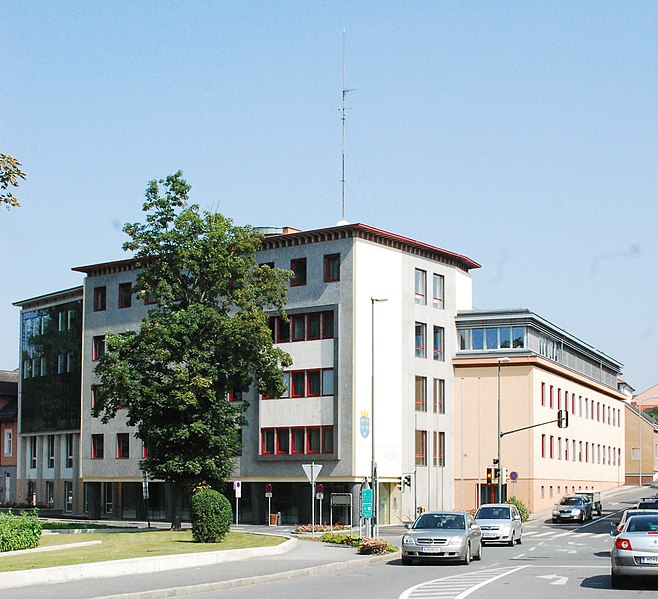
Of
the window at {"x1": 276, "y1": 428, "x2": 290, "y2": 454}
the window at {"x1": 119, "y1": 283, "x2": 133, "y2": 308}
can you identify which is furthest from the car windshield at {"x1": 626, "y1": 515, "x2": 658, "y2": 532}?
the window at {"x1": 119, "y1": 283, "x2": 133, "y2": 308}

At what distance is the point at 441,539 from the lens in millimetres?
30453

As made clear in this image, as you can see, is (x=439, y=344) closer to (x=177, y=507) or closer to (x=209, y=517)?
(x=177, y=507)

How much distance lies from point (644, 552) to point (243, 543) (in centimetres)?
1762

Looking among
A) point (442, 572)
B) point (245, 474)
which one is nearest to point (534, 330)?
point (245, 474)

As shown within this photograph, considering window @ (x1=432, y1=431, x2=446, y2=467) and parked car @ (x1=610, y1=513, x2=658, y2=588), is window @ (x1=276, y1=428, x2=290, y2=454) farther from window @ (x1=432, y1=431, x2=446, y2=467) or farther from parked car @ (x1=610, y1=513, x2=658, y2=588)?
parked car @ (x1=610, y1=513, x2=658, y2=588)

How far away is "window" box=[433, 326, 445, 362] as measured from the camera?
221 feet

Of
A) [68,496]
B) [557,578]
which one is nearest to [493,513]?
[557,578]

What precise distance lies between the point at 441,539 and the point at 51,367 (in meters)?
53.4

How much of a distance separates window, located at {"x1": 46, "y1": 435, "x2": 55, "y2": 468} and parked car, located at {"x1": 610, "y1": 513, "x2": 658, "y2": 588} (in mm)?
61368

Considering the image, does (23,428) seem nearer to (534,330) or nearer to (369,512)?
(534,330)

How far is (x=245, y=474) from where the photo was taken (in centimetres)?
6400

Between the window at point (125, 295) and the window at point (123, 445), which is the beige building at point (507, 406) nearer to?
the window at point (123, 445)

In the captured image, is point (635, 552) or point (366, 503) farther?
point (366, 503)

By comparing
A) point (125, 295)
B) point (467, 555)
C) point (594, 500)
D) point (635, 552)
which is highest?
point (125, 295)
